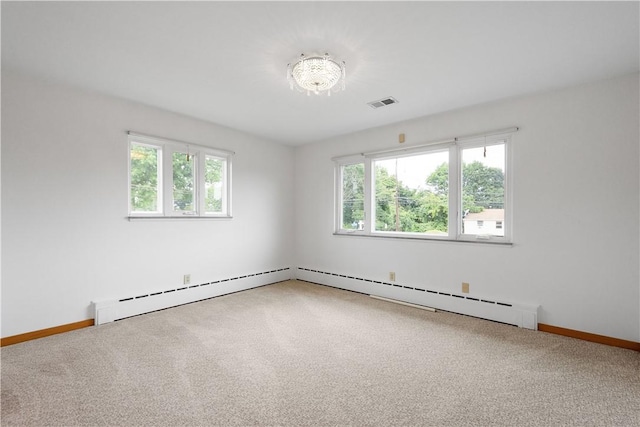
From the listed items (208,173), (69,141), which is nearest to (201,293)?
(208,173)

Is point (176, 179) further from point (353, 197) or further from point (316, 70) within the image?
point (353, 197)

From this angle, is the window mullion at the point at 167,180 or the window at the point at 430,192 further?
the window mullion at the point at 167,180

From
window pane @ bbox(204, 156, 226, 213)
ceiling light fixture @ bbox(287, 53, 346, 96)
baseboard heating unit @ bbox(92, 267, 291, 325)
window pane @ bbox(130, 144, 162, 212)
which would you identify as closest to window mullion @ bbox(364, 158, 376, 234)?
baseboard heating unit @ bbox(92, 267, 291, 325)

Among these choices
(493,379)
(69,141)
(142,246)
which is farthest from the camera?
(142,246)

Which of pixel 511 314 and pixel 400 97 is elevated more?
pixel 400 97

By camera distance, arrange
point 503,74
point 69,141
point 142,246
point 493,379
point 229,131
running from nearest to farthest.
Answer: point 493,379 → point 503,74 → point 69,141 → point 142,246 → point 229,131

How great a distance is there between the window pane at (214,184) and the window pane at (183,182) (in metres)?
0.20

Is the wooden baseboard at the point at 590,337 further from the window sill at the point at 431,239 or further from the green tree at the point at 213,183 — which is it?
the green tree at the point at 213,183

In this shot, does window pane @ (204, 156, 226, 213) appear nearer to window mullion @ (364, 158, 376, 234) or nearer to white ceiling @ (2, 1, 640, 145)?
white ceiling @ (2, 1, 640, 145)

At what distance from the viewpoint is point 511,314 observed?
10.6 feet

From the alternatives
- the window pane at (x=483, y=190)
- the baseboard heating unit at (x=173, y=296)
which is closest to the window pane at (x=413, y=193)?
the window pane at (x=483, y=190)

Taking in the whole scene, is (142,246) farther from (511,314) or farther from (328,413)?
(511,314)

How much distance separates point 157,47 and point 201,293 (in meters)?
3.04

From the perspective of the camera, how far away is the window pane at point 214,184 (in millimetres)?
4270
